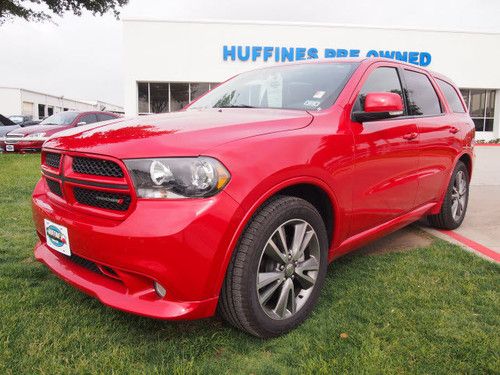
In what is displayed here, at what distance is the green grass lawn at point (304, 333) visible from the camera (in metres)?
2.06

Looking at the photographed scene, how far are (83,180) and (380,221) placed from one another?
80.4 inches

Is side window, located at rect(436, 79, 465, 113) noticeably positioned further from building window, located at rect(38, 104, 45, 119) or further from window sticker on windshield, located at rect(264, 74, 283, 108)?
building window, located at rect(38, 104, 45, 119)

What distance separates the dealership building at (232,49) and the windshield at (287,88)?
16330mm

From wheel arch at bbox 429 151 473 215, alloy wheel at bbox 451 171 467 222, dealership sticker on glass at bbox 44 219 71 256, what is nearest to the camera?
dealership sticker on glass at bbox 44 219 71 256

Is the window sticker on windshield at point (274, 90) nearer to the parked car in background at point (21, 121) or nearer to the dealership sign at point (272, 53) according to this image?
the parked car in background at point (21, 121)

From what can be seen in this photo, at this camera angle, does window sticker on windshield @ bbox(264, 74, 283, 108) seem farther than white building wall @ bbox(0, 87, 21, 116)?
No

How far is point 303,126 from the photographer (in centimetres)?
244

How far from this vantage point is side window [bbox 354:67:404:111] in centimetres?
292

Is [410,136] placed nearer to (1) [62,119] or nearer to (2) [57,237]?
(2) [57,237]

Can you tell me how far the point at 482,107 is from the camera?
22.9 metres

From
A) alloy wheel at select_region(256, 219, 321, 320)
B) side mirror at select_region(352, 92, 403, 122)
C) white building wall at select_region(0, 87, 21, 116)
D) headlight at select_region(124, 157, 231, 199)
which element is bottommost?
alloy wheel at select_region(256, 219, 321, 320)

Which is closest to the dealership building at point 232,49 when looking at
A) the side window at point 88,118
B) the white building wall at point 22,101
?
the side window at point 88,118

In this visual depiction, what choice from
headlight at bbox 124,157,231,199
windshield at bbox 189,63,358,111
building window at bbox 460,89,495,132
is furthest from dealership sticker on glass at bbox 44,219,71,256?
building window at bbox 460,89,495,132

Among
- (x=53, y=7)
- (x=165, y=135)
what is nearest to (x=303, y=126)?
(x=165, y=135)
